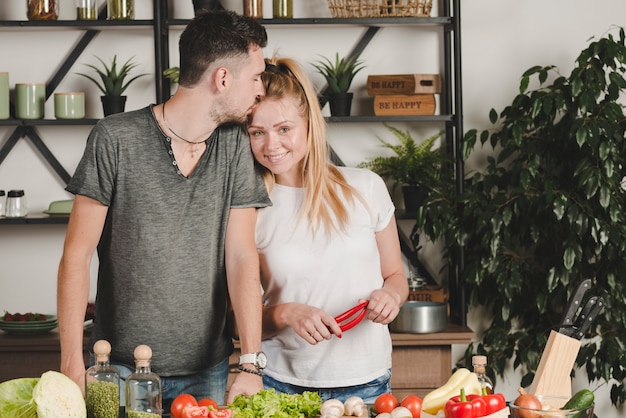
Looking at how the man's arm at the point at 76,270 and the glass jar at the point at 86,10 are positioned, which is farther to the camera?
the glass jar at the point at 86,10

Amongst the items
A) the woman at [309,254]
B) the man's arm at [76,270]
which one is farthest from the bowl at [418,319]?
the man's arm at [76,270]

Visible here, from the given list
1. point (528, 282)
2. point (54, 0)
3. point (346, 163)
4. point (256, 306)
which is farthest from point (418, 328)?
point (54, 0)

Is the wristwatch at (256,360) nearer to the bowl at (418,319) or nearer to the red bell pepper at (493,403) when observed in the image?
the red bell pepper at (493,403)

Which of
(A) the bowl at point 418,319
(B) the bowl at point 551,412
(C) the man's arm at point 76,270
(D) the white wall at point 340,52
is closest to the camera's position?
(B) the bowl at point 551,412

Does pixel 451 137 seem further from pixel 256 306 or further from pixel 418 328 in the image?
pixel 256 306

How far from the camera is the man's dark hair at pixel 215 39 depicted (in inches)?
83.2

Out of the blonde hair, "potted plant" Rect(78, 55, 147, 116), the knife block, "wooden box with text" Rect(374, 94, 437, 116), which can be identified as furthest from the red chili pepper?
"potted plant" Rect(78, 55, 147, 116)

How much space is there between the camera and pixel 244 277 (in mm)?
2189

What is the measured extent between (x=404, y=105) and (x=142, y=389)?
8.00 ft

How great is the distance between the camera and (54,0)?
3.90 m

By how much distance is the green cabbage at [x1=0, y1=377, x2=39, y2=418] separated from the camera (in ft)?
5.68

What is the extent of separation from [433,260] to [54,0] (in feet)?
7.13

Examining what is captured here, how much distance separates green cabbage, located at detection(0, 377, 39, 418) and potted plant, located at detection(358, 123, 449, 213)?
244 centimetres

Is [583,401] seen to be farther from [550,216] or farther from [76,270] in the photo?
[550,216]
